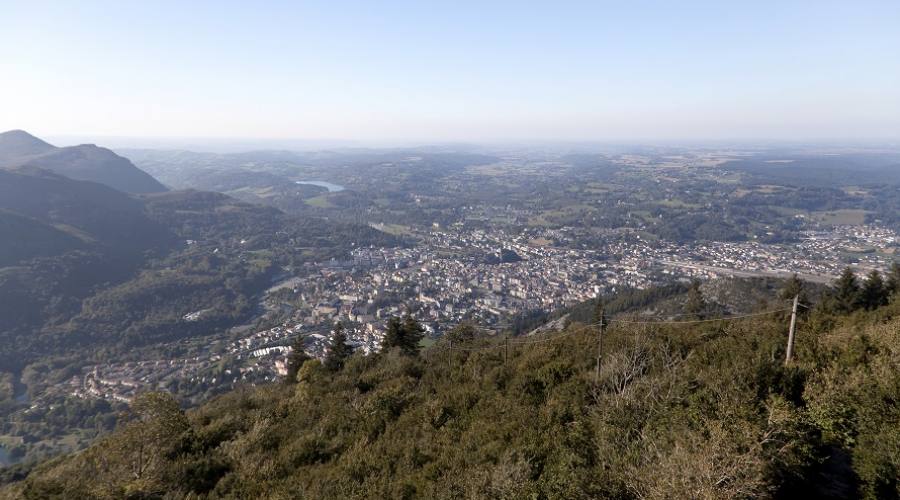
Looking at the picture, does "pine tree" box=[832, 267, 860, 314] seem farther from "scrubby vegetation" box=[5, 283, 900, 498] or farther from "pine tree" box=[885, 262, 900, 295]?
"scrubby vegetation" box=[5, 283, 900, 498]

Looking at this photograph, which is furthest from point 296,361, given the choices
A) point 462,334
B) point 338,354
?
point 462,334

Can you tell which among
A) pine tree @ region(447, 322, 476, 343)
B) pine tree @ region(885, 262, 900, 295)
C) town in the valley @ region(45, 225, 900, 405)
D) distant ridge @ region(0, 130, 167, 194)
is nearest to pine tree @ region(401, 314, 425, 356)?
pine tree @ region(447, 322, 476, 343)

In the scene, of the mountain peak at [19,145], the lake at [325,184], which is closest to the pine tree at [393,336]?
the lake at [325,184]

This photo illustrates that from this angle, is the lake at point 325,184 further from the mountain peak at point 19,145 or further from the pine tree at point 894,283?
the pine tree at point 894,283

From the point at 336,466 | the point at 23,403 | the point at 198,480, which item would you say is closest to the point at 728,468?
A: the point at 336,466

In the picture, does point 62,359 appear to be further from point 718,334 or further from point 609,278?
point 609,278

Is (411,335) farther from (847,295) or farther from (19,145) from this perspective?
(19,145)
